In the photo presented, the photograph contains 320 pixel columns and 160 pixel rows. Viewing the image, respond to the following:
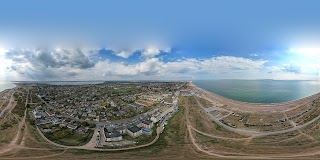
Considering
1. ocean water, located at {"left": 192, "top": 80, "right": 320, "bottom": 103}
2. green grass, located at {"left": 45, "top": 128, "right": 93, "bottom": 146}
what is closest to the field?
green grass, located at {"left": 45, "top": 128, "right": 93, "bottom": 146}

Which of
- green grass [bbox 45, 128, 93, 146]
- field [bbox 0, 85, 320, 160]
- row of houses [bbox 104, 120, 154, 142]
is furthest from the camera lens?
row of houses [bbox 104, 120, 154, 142]

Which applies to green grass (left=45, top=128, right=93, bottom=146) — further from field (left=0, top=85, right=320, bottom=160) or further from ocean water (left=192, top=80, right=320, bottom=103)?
ocean water (left=192, top=80, right=320, bottom=103)

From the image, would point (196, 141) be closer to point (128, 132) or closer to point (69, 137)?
point (128, 132)

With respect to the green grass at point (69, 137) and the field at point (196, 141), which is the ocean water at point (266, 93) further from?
the green grass at point (69, 137)

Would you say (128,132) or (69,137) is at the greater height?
(128,132)

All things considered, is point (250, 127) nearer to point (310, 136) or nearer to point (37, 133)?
point (310, 136)

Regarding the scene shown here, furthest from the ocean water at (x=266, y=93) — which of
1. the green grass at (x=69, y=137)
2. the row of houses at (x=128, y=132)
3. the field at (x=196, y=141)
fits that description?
→ the green grass at (x=69, y=137)

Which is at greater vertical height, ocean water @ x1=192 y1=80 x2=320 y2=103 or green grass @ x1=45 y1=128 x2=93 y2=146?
ocean water @ x1=192 y1=80 x2=320 y2=103

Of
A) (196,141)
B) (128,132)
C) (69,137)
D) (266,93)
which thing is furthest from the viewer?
(266,93)

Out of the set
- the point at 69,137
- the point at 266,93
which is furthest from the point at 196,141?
the point at 266,93

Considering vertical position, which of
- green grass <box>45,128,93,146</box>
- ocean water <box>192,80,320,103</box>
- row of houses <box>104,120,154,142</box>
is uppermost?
ocean water <box>192,80,320,103</box>

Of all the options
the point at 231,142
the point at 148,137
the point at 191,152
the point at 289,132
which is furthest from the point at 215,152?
the point at 289,132
